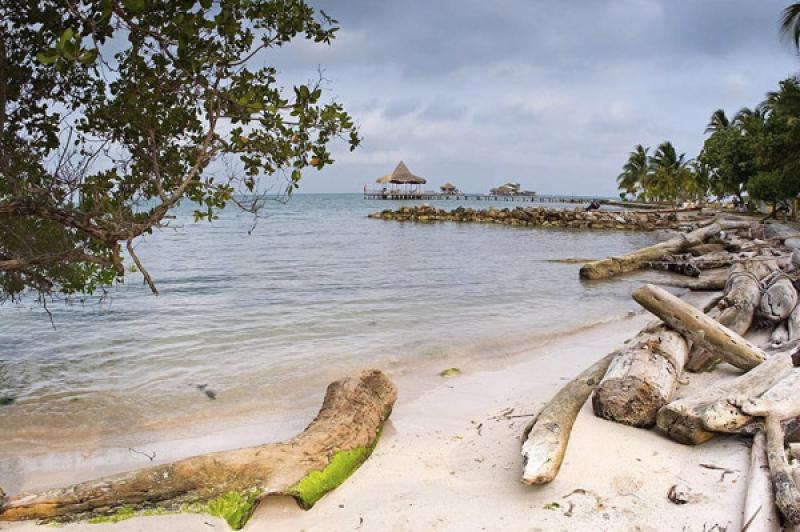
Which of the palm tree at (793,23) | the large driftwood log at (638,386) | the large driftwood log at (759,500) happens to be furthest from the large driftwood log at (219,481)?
the palm tree at (793,23)

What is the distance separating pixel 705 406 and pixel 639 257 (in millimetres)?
15605

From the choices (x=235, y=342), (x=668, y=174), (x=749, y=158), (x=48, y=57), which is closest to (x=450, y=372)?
(x=235, y=342)

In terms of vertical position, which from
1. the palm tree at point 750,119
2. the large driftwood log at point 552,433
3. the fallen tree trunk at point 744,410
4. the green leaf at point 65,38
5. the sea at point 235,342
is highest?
the palm tree at point 750,119

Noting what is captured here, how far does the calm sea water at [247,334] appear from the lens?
273 inches

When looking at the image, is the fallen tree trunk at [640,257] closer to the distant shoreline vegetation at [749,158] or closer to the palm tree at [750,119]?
the distant shoreline vegetation at [749,158]

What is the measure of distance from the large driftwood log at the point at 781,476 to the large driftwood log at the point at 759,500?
0.06m

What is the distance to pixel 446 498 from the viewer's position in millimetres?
4137

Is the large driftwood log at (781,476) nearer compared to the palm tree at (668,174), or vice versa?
the large driftwood log at (781,476)

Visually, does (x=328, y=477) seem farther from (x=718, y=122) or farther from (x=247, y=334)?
(x=718, y=122)

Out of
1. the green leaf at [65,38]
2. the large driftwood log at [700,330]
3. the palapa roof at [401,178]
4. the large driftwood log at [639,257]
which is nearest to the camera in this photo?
the green leaf at [65,38]

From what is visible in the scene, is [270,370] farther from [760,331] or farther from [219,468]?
[760,331]

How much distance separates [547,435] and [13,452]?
535cm

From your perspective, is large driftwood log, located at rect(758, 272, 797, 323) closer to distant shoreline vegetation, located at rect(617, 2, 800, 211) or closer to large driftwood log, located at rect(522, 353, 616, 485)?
large driftwood log, located at rect(522, 353, 616, 485)

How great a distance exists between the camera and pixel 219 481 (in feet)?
A: 14.0
